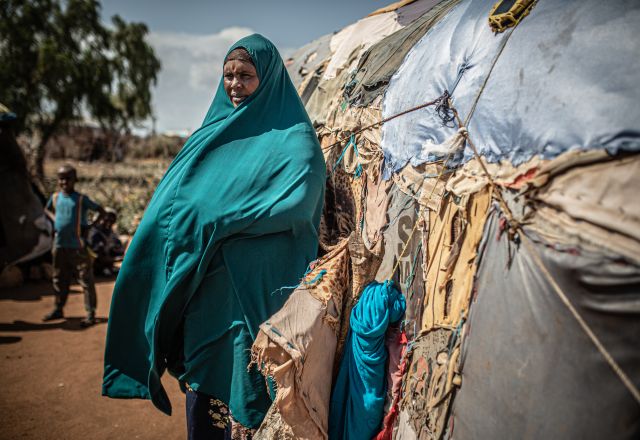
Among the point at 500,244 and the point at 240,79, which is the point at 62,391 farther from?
the point at 500,244

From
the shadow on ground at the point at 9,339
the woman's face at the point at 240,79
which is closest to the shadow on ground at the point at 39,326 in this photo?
the shadow on ground at the point at 9,339

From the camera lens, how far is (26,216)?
599 centimetres

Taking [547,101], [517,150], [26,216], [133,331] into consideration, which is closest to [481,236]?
[517,150]

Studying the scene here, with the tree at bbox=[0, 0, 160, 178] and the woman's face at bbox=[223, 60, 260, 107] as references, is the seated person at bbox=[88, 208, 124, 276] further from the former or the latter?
the tree at bbox=[0, 0, 160, 178]

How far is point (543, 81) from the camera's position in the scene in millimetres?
1097

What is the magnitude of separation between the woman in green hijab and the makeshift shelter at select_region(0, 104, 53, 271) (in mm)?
5106

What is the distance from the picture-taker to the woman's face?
1974 millimetres

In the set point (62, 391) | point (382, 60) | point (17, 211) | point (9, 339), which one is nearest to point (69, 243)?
point (9, 339)

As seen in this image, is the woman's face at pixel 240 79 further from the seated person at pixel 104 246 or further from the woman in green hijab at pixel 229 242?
the seated person at pixel 104 246

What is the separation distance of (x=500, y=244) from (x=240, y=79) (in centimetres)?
145

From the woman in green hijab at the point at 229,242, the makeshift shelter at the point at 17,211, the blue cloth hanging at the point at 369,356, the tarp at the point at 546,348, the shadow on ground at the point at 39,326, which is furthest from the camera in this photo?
the makeshift shelter at the point at 17,211

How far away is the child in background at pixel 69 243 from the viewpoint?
457 cm

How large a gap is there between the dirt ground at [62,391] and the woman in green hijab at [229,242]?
133 cm

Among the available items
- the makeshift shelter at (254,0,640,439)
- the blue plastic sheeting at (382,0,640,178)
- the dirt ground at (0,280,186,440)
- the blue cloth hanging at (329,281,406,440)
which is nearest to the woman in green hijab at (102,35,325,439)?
the makeshift shelter at (254,0,640,439)
